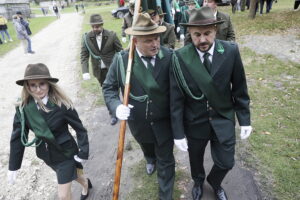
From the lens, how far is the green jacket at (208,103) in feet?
8.04

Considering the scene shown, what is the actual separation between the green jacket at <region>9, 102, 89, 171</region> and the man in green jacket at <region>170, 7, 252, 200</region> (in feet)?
3.56

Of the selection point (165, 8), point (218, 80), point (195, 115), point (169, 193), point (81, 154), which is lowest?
point (169, 193)

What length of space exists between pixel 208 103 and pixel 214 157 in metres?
0.68

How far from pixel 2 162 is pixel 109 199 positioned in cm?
249

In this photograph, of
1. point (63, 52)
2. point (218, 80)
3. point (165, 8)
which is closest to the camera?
point (218, 80)

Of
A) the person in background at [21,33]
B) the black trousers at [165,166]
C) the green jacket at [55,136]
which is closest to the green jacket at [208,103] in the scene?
the black trousers at [165,166]

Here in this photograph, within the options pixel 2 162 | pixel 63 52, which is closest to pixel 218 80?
pixel 2 162

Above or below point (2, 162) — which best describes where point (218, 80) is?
above

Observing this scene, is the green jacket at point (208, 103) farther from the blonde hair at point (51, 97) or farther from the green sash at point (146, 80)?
the blonde hair at point (51, 97)

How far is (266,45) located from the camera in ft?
33.0

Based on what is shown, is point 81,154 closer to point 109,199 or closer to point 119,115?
point 119,115

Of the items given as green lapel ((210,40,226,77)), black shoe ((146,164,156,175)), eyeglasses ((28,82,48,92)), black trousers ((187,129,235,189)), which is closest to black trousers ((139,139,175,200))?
black trousers ((187,129,235,189))

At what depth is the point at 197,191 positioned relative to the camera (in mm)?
3275

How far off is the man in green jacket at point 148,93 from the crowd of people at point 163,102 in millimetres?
10
